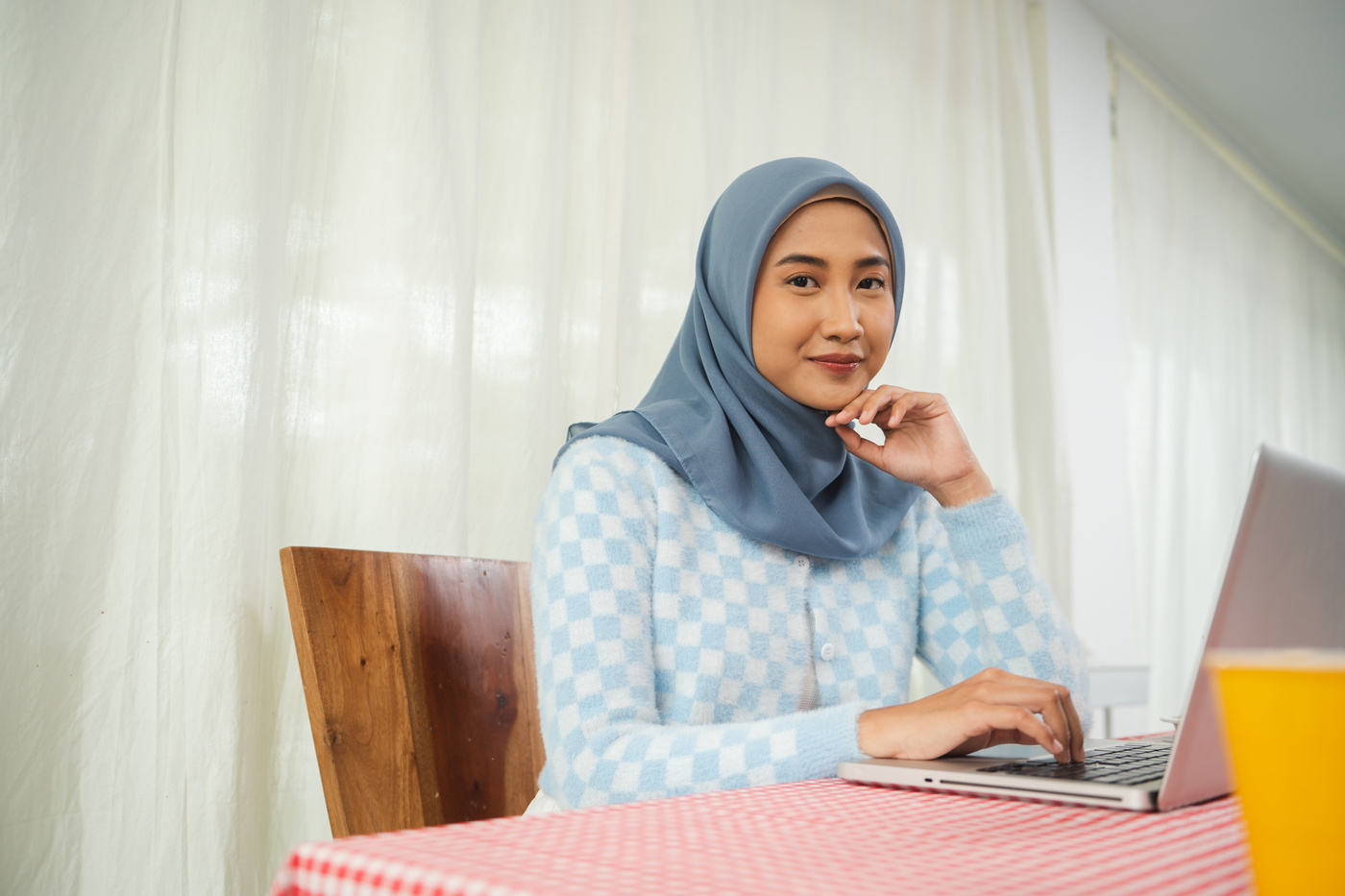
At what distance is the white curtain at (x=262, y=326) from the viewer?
1.04 m

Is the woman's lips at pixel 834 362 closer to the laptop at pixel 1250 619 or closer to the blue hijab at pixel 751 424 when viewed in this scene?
the blue hijab at pixel 751 424

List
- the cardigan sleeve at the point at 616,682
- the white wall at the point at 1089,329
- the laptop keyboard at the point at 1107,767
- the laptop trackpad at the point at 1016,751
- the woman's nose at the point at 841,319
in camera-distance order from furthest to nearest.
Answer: the white wall at the point at 1089,329 → the woman's nose at the point at 841,319 → the laptop trackpad at the point at 1016,751 → the cardigan sleeve at the point at 616,682 → the laptop keyboard at the point at 1107,767

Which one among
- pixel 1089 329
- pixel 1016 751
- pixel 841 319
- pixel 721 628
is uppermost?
pixel 1089 329

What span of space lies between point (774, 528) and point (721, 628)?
0.42 feet

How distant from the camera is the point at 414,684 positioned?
998mm

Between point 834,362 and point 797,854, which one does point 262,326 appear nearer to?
point 834,362

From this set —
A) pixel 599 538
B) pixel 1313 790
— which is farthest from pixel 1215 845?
pixel 599 538

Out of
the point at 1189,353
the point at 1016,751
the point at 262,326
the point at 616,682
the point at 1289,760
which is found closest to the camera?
the point at 1289,760

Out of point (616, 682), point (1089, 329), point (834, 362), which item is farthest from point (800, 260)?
point (1089, 329)

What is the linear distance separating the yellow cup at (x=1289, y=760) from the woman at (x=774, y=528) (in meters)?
0.55

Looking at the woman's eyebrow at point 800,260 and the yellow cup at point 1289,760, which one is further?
the woman's eyebrow at point 800,260

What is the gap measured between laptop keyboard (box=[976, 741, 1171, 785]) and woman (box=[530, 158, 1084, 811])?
0.25 metres

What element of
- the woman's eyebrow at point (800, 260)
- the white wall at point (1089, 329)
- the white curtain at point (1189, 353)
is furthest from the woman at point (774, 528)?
the white curtain at point (1189, 353)

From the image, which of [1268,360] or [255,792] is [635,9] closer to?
[255,792]
